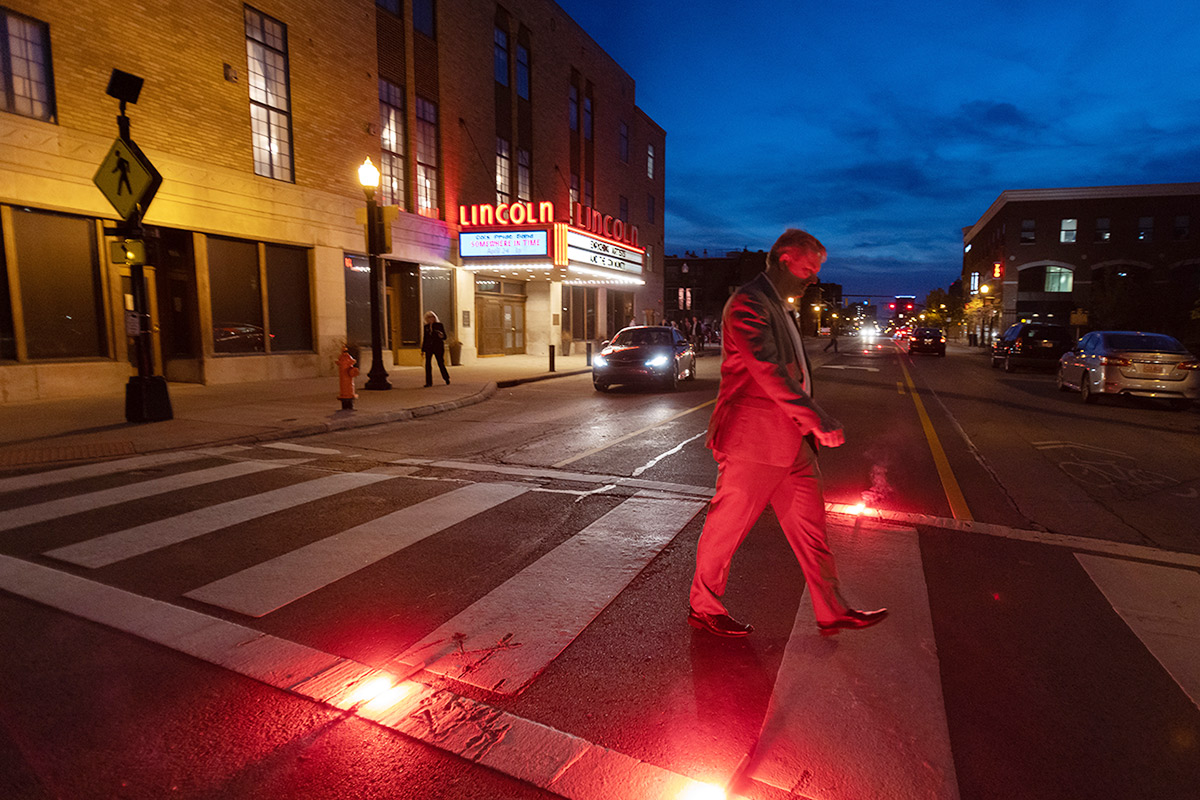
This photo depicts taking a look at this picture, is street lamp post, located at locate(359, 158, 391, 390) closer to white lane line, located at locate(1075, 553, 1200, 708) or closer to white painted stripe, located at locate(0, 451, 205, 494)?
white painted stripe, located at locate(0, 451, 205, 494)

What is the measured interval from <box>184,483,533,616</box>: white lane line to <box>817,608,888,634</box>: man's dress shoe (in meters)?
2.84

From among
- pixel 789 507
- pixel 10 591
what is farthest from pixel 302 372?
pixel 789 507

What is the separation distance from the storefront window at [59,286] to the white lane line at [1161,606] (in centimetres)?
1563

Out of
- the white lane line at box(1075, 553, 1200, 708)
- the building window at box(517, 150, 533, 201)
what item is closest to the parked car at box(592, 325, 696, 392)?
the white lane line at box(1075, 553, 1200, 708)

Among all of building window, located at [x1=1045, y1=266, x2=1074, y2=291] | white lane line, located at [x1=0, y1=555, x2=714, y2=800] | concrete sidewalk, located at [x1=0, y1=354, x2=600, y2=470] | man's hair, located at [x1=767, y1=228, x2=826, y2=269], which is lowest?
white lane line, located at [x1=0, y1=555, x2=714, y2=800]

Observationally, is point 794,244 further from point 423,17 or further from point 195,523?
point 423,17

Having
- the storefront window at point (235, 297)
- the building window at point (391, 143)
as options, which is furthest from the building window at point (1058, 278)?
the storefront window at point (235, 297)

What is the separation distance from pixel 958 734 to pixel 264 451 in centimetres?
801

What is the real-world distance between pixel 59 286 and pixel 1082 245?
199ft

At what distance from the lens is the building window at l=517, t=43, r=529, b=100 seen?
86.6ft

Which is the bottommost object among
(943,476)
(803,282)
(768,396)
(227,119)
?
(943,476)

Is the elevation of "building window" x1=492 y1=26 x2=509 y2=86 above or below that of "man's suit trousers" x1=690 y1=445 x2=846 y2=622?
above

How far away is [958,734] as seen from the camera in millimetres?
2590

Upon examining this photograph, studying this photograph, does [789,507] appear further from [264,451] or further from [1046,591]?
[264,451]
